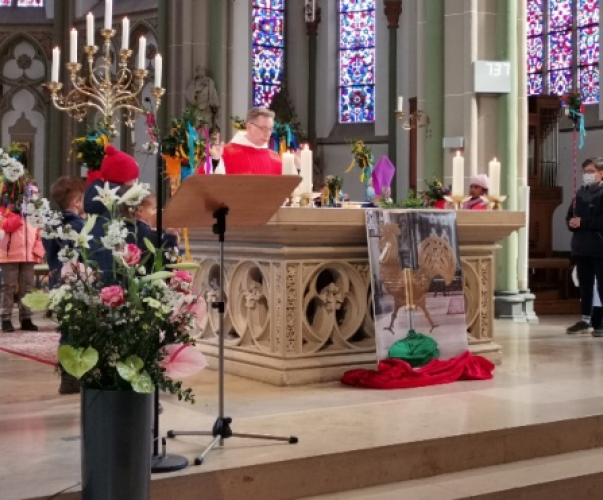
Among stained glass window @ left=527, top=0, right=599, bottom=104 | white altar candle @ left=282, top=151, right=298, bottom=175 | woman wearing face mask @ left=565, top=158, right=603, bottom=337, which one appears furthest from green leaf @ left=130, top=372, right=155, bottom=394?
stained glass window @ left=527, top=0, right=599, bottom=104

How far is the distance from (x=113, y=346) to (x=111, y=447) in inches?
14.2

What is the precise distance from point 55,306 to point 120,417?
466 millimetres

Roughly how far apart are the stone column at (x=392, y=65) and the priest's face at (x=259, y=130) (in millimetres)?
11107

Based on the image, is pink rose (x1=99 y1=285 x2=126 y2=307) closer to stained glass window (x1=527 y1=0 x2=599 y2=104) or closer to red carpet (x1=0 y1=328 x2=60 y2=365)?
red carpet (x1=0 y1=328 x2=60 y2=365)

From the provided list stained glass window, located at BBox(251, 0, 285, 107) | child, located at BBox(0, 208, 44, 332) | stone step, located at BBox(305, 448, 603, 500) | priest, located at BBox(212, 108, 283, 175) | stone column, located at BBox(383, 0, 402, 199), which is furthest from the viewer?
stained glass window, located at BBox(251, 0, 285, 107)

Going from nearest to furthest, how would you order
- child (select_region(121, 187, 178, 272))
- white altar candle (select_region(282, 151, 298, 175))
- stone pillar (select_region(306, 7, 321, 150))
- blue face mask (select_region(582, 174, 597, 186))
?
child (select_region(121, 187, 178, 272)), white altar candle (select_region(282, 151, 298, 175)), blue face mask (select_region(582, 174, 597, 186)), stone pillar (select_region(306, 7, 321, 150))

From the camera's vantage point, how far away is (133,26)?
57.3 ft

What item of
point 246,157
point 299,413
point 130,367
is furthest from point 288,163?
point 130,367

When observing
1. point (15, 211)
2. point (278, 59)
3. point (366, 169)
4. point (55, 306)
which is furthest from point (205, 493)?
point (278, 59)

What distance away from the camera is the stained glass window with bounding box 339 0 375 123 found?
18.9 meters

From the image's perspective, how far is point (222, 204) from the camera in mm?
4863

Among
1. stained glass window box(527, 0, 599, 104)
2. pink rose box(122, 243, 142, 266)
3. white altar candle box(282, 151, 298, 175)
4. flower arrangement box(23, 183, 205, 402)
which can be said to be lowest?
flower arrangement box(23, 183, 205, 402)

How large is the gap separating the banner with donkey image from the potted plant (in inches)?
112

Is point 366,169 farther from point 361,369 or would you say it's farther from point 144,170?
point 144,170
